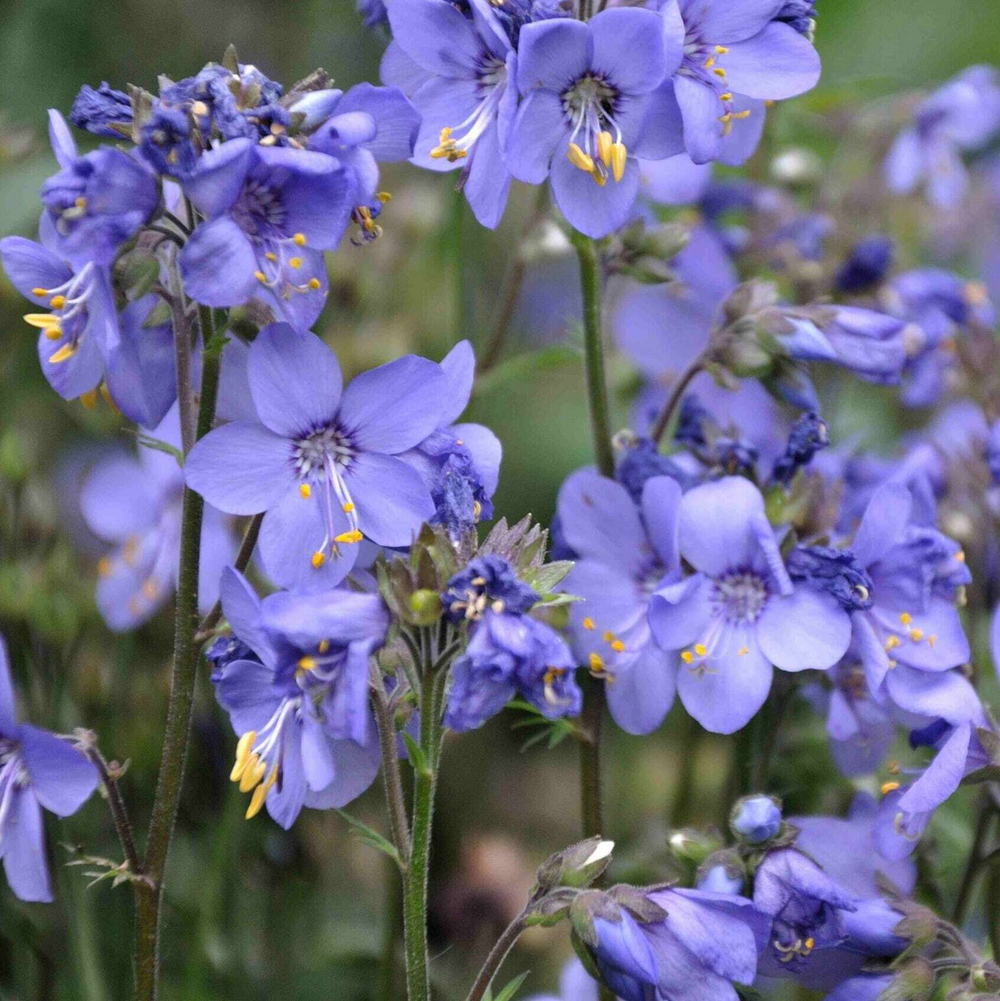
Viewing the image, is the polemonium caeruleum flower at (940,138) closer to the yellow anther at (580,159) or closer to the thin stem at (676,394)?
the thin stem at (676,394)

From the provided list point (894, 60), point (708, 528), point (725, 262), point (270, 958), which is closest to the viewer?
point (708, 528)

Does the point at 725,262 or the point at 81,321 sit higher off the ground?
the point at 81,321

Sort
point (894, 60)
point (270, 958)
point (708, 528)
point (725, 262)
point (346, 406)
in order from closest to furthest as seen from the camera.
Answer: point (346, 406), point (708, 528), point (270, 958), point (725, 262), point (894, 60)

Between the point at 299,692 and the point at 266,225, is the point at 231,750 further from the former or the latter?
the point at 266,225

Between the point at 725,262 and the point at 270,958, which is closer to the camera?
the point at 270,958

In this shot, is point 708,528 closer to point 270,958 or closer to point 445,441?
point 445,441

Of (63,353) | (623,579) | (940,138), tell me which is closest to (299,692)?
(63,353)

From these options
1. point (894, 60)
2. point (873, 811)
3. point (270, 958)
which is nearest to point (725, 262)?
point (873, 811)
